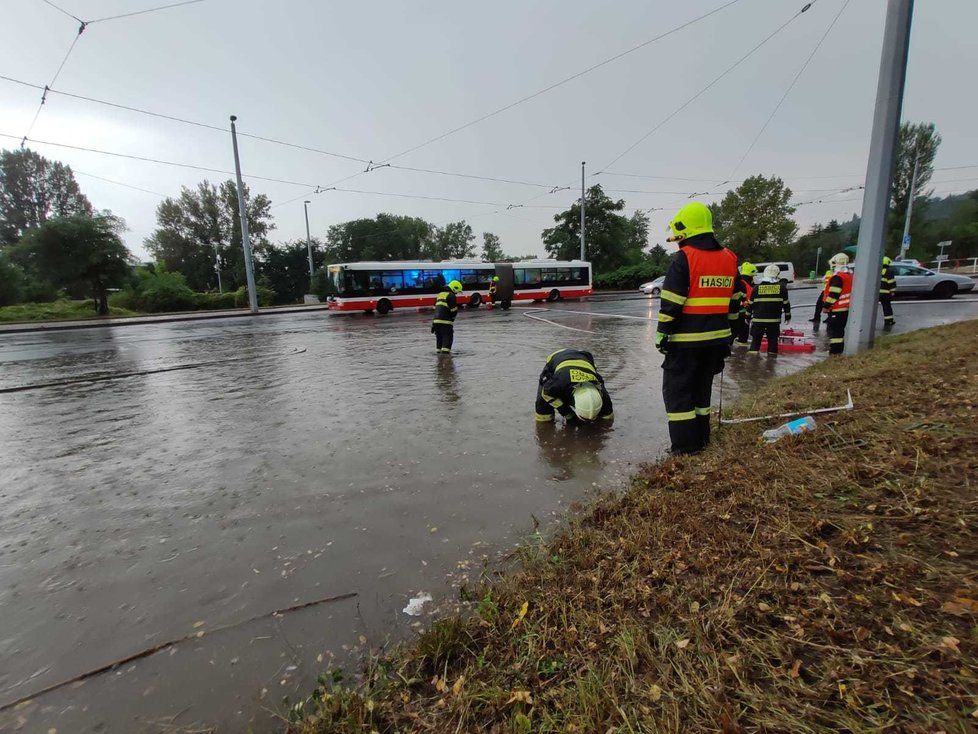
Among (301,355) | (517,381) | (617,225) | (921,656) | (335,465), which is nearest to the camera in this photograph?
(921,656)

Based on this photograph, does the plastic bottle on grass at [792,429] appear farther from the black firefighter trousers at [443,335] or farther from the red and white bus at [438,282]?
the red and white bus at [438,282]

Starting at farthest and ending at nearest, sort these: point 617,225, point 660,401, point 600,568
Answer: point 617,225 < point 660,401 < point 600,568

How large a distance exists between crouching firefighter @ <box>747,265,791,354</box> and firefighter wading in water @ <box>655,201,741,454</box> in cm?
605

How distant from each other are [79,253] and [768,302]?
34798 millimetres

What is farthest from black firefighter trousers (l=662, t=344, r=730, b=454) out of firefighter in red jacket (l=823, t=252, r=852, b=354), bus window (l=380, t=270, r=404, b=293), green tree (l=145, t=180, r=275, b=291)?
green tree (l=145, t=180, r=275, b=291)

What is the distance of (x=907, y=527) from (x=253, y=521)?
4008mm

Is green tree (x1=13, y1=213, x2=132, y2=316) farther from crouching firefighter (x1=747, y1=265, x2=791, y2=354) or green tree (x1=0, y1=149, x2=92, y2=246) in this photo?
green tree (x1=0, y1=149, x2=92, y2=246)

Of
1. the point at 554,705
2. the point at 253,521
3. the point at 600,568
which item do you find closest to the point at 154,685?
the point at 253,521

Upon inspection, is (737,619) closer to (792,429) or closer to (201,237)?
(792,429)

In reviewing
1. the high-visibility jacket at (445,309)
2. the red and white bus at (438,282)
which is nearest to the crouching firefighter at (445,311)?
the high-visibility jacket at (445,309)

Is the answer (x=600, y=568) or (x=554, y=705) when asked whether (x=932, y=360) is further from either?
Result: (x=554, y=705)

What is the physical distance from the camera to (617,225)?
46.9 meters

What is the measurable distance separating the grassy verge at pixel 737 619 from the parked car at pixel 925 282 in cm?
2219

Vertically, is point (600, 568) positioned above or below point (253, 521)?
above
